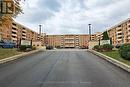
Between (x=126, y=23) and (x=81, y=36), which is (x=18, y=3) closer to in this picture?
(x=126, y=23)

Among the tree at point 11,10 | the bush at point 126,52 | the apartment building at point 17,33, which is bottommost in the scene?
the bush at point 126,52

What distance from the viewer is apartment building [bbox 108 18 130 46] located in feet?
425

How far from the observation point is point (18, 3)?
29.5 meters

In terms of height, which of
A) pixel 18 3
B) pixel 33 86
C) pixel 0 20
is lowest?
pixel 33 86

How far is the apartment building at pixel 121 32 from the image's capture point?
129625mm

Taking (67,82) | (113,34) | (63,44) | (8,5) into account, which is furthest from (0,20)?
(63,44)

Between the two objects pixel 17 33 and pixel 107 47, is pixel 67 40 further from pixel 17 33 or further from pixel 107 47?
pixel 107 47

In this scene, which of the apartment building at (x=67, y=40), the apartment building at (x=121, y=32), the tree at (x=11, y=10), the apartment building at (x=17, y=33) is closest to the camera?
the tree at (x=11, y=10)

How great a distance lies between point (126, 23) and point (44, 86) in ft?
421

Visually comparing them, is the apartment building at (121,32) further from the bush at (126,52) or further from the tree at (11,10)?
the bush at (126,52)

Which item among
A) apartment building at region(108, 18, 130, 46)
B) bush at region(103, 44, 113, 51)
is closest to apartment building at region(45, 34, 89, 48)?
apartment building at region(108, 18, 130, 46)

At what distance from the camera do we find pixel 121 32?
5620 inches

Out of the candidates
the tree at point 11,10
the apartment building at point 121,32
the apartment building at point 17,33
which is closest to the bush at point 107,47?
the tree at point 11,10

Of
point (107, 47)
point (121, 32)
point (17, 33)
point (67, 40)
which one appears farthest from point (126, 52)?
point (67, 40)
